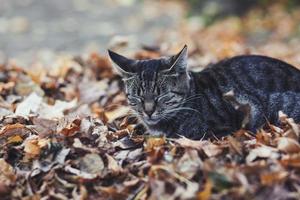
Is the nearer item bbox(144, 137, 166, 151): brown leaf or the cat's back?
bbox(144, 137, 166, 151): brown leaf

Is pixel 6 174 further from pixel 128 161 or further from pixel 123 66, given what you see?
pixel 123 66

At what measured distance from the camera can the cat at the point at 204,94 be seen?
550cm

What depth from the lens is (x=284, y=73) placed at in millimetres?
5902

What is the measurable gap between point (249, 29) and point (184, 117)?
25.8 feet

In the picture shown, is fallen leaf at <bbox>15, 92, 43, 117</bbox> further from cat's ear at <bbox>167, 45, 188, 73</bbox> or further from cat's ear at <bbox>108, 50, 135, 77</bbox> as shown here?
cat's ear at <bbox>167, 45, 188, 73</bbox>

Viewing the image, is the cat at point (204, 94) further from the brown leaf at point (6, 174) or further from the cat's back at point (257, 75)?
the brown leaf at point (6, 174)

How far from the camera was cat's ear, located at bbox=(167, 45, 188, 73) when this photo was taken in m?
5.43

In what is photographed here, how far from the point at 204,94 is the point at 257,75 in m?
0.56

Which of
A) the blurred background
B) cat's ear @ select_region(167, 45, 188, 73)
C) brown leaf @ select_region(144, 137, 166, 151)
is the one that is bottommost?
brown leaf @ select_region(144, 137, 166, 151)

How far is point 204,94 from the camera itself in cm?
576

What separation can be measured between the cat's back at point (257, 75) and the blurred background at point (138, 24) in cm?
448

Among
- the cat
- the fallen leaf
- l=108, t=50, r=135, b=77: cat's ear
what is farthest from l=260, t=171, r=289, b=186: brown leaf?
the fallen leaf

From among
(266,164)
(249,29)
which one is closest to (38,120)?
(266,164)

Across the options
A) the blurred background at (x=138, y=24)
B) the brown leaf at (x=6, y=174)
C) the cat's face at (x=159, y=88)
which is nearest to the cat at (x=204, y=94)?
the cat's face at (x=159, y=88)
